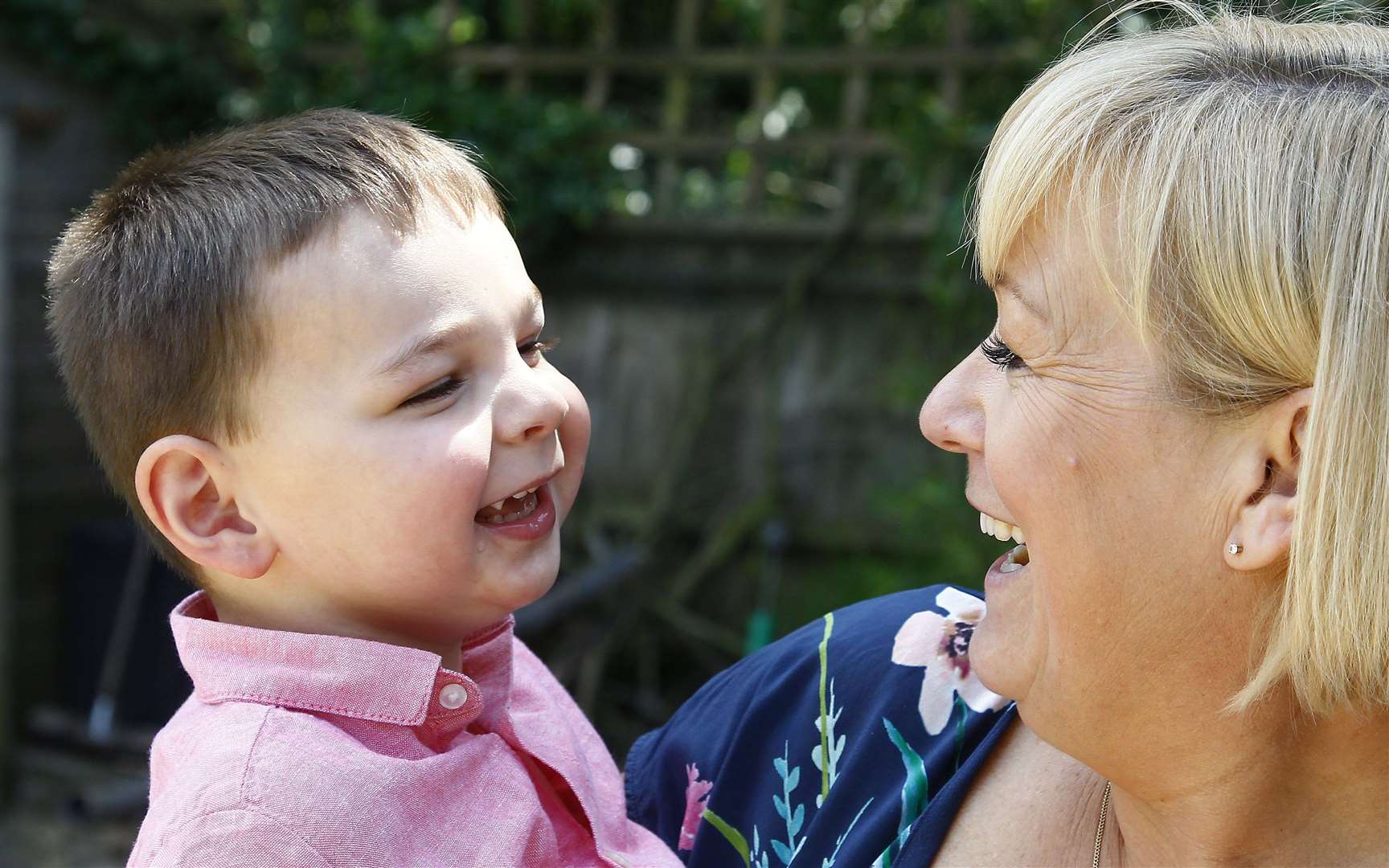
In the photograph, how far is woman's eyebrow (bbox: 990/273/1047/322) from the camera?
131 cm

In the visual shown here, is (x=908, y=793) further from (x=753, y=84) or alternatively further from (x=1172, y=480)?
(x=753, y=84)

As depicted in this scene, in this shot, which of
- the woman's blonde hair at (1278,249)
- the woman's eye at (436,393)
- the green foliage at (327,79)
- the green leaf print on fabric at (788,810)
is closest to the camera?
the woman's blonde hair at (1278,249)

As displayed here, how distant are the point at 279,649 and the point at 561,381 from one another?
0.43 meters

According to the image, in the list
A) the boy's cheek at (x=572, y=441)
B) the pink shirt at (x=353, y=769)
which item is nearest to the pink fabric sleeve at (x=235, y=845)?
the pink shirt at (x=353, y=769)

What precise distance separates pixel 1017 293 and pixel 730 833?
2.36 ft

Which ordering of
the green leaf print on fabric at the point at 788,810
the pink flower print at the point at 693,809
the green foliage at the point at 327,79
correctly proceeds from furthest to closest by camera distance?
the green foliage at the point at 327,79 → the pink flower print at the point at 693,809 → the green leaf print on fabric at the point at 788,810

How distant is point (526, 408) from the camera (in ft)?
4.62

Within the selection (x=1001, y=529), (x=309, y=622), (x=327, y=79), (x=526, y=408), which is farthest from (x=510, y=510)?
(x=327, y=79)

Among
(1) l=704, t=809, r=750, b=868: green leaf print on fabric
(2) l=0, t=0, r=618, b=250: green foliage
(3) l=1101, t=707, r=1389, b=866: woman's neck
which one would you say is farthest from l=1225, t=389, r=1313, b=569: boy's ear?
(2) l=0, t=0, r=618, b=250: green foliage

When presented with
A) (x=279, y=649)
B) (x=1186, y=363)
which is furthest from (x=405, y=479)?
(x=1186, y=363)

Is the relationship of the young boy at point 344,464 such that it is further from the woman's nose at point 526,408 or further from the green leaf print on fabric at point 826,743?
the green leaf print on fabric at point 826,743

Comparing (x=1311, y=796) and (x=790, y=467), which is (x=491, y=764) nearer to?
(x=1311, y=796)

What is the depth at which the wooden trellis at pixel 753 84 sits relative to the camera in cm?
495

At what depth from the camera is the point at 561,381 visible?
153 centimetres
